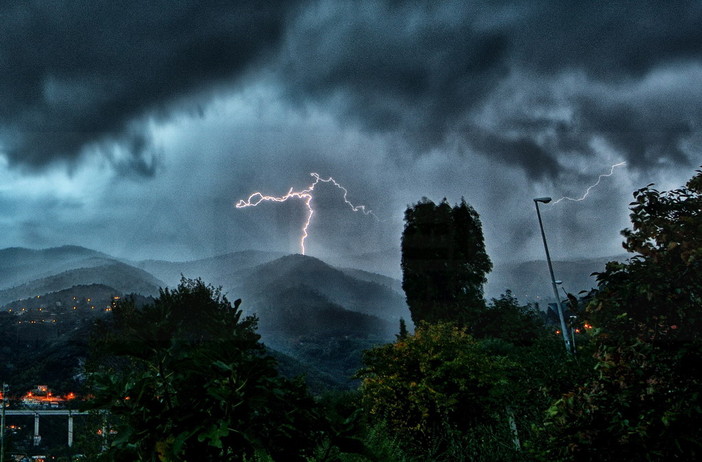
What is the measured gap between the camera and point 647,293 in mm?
4211

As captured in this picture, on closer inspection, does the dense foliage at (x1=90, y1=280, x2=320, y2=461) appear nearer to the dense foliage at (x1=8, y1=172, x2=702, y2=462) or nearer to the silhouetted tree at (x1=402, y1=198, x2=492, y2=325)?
the dense foliage at (x1=8, y1=172, x2=702, y2=462)

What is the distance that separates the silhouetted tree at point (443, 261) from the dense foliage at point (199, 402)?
36320 mm

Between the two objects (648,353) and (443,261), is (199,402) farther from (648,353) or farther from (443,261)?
(443,261)

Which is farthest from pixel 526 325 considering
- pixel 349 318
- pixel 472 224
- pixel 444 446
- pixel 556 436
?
pixel 349 318

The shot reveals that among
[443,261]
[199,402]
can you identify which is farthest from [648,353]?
[443,261]

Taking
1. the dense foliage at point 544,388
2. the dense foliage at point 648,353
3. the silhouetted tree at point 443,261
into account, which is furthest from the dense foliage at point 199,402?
the silhouetted tree at point 443,261

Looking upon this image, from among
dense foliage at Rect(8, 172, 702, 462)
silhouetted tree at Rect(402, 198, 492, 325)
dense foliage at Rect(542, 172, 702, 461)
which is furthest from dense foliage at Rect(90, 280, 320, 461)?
silhouetted tree at Rect(402, 198, 492, 325)

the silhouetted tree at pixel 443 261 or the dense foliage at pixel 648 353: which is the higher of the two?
the silhouetted tree at pixel 443 261

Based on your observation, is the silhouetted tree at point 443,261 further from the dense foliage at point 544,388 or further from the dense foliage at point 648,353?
the dense foliage at point 648,353

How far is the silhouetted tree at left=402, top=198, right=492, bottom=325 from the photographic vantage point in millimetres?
39188

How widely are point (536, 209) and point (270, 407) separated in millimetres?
22332

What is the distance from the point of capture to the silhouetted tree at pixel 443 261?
39.2 m

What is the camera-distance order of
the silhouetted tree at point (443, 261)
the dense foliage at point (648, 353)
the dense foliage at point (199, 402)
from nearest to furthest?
the dense foliage at point (199, 402), the dense foliage at point (648, 353), the silhouetted tree at point (443, 261)

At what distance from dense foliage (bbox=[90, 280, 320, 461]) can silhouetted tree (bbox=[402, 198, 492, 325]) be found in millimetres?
Result: 36320
